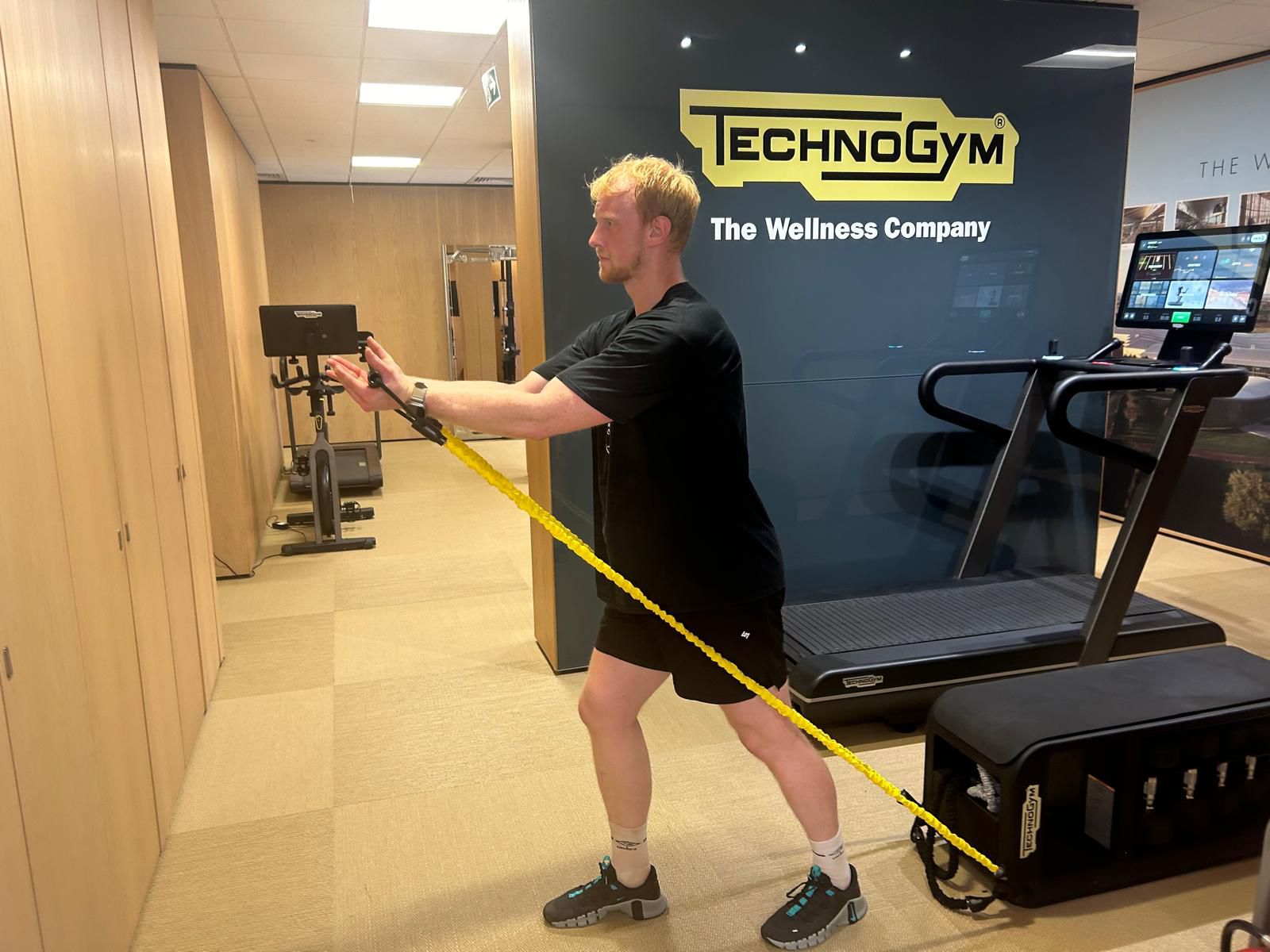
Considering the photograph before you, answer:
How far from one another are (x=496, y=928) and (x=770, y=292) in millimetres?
2756

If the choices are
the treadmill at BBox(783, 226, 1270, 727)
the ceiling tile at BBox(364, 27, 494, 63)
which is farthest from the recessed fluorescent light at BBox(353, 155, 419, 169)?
the treadmill at BBox(783, 226, 1270, 727)

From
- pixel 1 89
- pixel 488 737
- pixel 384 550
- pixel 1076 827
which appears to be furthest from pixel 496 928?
pixel 384 550

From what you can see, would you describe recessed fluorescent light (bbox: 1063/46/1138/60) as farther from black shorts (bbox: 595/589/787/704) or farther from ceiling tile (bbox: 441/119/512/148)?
ceiling tile (bbox: 441/119/512/148)

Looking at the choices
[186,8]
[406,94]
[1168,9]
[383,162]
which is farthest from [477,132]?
[1168,9]

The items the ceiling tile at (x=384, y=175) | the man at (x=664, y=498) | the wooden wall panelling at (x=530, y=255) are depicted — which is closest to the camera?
the man at (x=664, y=498)

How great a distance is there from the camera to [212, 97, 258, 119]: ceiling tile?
5949 mm

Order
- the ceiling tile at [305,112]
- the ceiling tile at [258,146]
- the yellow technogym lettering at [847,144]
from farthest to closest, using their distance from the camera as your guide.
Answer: the ceiling tile at [258,146] < the ceiling tile at [305,112] < the yellow technogym lettering at [847,144]

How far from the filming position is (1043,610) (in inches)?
147

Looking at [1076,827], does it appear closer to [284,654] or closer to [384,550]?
[284,654]

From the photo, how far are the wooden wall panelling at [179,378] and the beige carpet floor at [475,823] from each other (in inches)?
8.8

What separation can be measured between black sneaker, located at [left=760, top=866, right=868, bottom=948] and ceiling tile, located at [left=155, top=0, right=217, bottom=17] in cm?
435

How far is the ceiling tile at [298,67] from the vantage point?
502 cm

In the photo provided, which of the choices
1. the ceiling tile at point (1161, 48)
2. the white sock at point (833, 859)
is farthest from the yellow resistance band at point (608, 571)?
the ceiling tile at point (1161, 48)

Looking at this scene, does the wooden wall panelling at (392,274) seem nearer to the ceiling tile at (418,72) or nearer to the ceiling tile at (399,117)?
the ceiling tile at (399,117)
